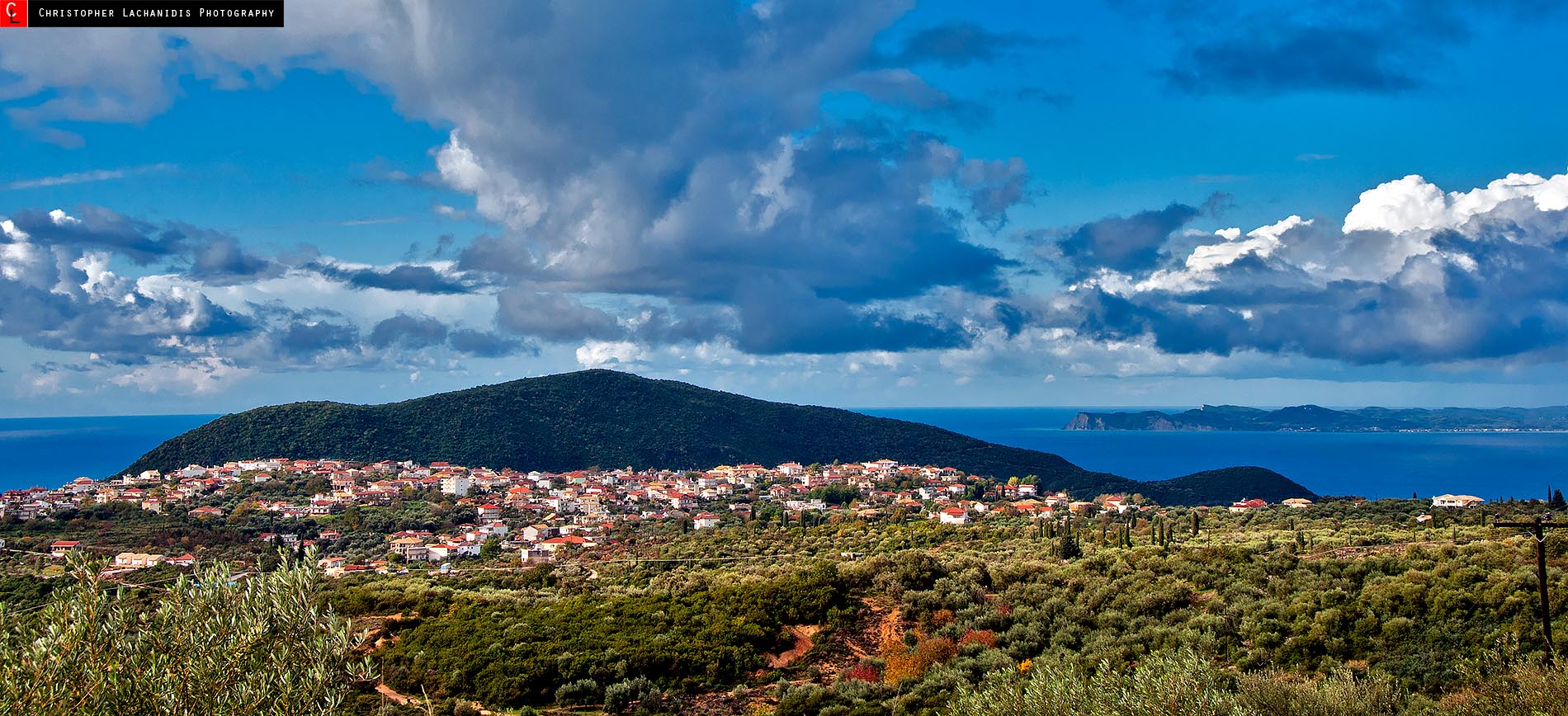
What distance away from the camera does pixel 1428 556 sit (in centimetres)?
1858

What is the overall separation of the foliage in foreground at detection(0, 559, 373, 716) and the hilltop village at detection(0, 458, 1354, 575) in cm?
3224

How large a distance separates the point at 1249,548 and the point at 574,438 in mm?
105664

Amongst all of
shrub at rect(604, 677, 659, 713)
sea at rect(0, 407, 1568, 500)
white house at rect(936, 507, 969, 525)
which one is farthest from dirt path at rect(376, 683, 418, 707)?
sea at rect(0, 407, 1568, 500)

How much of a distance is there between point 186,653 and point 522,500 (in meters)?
70.9

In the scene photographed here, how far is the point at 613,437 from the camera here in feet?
402

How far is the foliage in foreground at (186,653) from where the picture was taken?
5812 millimetres

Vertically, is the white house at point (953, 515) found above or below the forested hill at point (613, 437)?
below

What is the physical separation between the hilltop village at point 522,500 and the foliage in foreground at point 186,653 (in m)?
32.2

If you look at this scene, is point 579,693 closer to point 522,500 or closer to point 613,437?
point 522,500

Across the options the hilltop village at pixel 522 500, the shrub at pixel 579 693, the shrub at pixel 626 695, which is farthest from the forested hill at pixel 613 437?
the shrub at pixel 579 693

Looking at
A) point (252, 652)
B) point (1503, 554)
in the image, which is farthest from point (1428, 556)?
point (252, 652)

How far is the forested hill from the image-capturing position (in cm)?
9500

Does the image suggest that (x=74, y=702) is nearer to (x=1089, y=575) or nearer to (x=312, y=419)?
(x=1089, y=575)

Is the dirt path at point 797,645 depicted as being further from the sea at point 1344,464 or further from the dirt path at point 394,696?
the sea at point 1344,464
